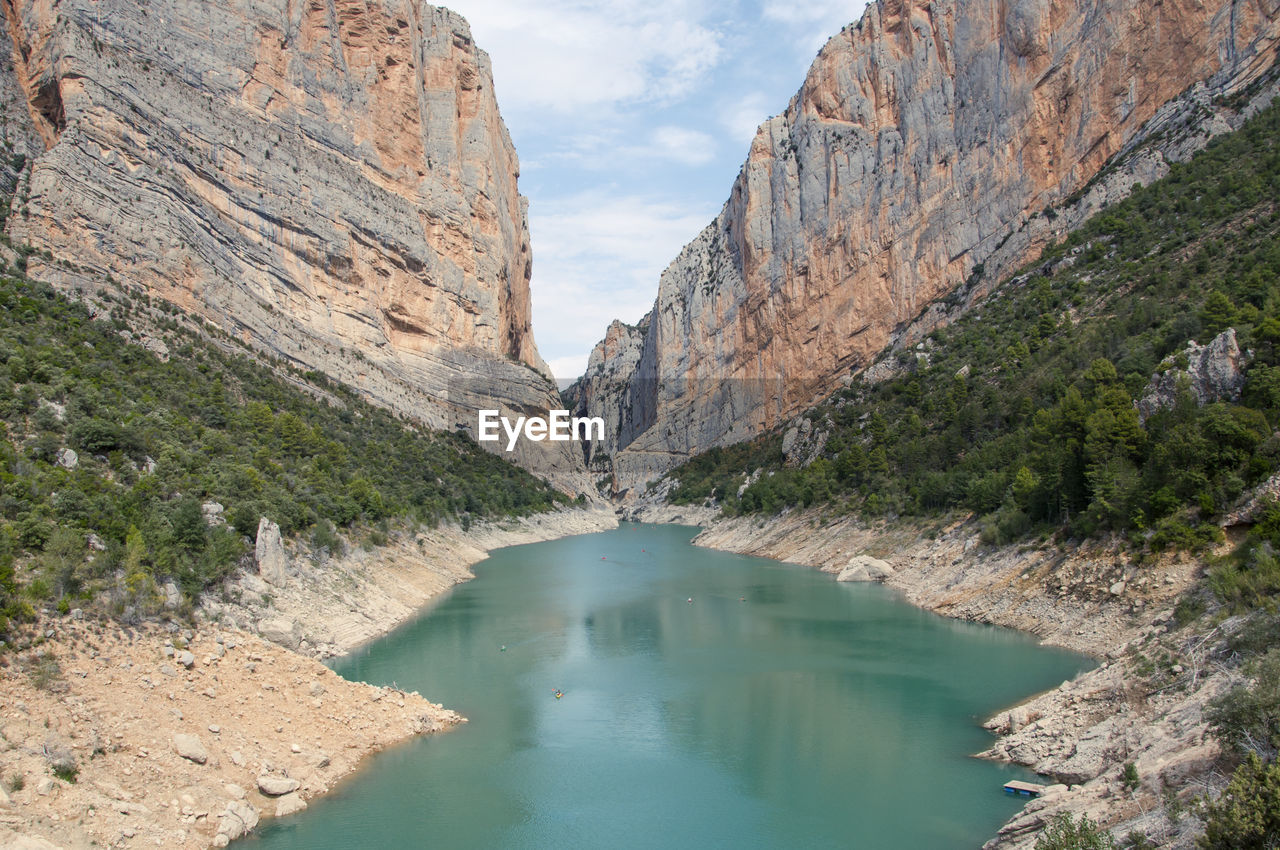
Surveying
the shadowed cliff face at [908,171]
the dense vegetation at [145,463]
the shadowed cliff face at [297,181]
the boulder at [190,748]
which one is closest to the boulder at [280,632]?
the dense vegetation at [145,463]

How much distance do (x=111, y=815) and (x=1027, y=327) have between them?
55882 millimetres

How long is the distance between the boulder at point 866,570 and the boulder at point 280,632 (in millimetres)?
27946

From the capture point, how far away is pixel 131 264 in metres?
48.2

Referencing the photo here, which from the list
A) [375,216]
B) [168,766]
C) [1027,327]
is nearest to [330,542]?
[168,766]

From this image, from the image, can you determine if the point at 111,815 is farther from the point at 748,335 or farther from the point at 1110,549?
the point at 748,335

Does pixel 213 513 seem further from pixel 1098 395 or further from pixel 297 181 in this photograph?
pixel 297 181

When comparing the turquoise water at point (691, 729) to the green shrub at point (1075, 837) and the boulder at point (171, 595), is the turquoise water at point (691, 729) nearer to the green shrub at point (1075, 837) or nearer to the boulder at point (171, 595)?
the green shrub at point (1075, 837)

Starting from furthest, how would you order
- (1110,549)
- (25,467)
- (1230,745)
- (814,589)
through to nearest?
(814,589), (1110,549), (25,467), (1230,745)

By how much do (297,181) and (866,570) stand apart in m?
54.4

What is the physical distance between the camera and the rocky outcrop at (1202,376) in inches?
1014

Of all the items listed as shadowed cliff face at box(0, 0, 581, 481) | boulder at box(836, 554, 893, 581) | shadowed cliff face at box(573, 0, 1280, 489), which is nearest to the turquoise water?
boulder at box(836, 554, 893, 581)

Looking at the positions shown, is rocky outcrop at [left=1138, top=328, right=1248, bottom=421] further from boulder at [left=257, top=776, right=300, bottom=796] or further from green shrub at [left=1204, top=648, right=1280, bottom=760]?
boulder at [left=257, top=776, right=300, bottom=796]

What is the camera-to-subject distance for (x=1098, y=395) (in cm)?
3278

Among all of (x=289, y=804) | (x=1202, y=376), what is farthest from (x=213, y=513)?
(x=1202, y=376)
